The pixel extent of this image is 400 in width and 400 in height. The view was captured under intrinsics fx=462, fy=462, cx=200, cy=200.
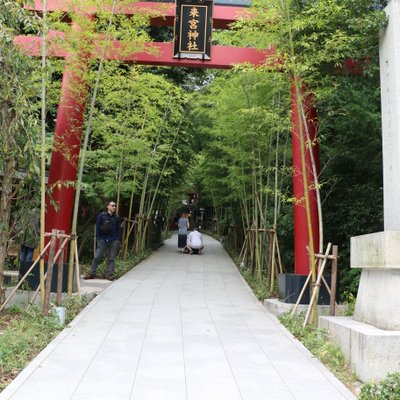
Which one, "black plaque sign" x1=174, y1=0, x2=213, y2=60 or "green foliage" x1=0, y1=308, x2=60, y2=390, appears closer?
"green foliage" x1=0, y1=308, x2=60, y2=390

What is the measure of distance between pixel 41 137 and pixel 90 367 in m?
2.79

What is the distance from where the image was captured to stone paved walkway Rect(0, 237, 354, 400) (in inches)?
122

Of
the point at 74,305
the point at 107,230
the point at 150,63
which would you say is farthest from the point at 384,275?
the point at 150,63

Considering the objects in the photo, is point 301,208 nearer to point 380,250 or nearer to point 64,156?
point 380,250

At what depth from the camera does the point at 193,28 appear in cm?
774

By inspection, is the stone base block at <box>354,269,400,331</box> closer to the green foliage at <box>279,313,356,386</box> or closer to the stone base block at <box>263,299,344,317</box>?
the green foliage at <box>279,313,356,386</box>

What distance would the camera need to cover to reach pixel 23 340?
13.0 feet

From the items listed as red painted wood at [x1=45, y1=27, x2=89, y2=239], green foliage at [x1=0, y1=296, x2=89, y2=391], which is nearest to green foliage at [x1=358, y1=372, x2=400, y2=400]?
green foliage at [x1=0, y1=296, x2=89, y2=391]

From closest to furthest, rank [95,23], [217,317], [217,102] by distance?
[217,317]
[95,23]
[217,102]

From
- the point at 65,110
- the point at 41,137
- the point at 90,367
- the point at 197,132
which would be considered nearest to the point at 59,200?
the point at 65,110

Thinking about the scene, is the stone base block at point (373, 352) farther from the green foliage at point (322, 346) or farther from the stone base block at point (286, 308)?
the stone base block at point (286, 308)

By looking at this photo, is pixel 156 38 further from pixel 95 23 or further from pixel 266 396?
pixel 266 396

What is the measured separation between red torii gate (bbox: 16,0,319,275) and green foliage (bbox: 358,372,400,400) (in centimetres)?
403

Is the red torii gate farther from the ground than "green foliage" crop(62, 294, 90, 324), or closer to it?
farther from the ground
